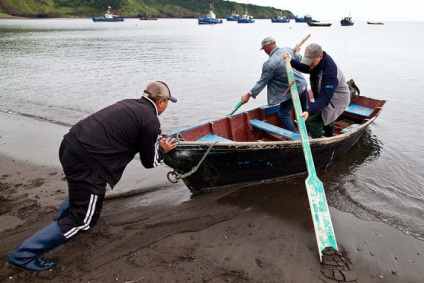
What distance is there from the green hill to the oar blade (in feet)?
353

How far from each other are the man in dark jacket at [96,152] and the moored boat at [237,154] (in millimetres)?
1411

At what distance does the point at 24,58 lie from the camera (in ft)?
73.3

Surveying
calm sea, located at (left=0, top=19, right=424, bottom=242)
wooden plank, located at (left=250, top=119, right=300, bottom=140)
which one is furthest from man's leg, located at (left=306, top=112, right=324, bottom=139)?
calm sea, located at (left=0, top=19, right=424, bottom=242)

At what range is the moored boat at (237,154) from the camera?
186 inches

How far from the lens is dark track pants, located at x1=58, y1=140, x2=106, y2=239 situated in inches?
120

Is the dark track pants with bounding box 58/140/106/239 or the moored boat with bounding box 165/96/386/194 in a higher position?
the dark track pants with bounding box 58/140/106/239

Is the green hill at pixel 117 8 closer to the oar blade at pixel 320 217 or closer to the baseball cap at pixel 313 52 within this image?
the baseball cap at pixel 313 52

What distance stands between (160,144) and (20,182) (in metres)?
3.55

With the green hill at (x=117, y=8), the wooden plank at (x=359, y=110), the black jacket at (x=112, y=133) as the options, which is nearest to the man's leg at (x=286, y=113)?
the wooden plank at (x=359, y=110)

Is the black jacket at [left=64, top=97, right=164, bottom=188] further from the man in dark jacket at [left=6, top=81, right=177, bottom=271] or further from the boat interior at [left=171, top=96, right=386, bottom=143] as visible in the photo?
the boat interior at [left=171, top=96, right=386, bottom=143]

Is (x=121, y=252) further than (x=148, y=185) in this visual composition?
No

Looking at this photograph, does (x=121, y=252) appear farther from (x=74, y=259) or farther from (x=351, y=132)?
(x=351, y=132)

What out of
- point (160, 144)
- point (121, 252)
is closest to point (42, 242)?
point (121, 252)

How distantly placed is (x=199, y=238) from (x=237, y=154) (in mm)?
1511
